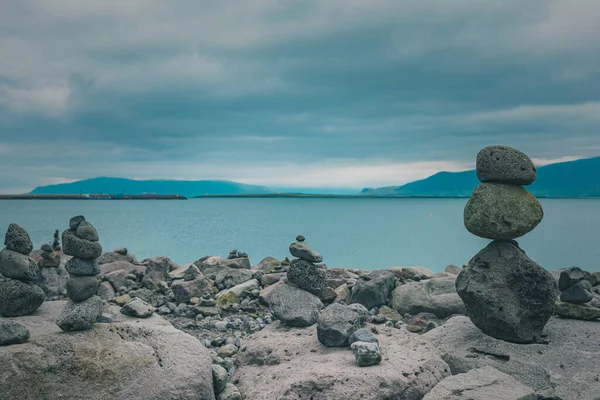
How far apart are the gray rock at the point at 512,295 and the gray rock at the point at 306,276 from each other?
4325 mm

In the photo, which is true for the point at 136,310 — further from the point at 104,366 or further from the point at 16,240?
the point at 104,366

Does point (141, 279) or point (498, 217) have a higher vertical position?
point (498, 217)

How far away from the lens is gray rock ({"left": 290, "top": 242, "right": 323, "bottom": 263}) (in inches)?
554

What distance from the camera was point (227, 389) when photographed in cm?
1041

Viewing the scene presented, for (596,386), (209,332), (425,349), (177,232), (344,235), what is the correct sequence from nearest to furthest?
1. (596,386)
2. (425,349)
3. (209,332)
4. (344,235)
5. (177,232)

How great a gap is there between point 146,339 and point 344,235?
205ft

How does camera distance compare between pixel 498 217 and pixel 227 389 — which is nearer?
pixel 227 389

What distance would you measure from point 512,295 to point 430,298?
4797 mm

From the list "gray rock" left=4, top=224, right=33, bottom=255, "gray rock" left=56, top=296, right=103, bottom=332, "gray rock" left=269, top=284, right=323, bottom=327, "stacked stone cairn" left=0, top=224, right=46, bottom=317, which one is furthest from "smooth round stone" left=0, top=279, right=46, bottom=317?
"gray rock" left=269, top=284, right=323, bottom=327

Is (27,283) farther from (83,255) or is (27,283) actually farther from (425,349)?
(425,349)

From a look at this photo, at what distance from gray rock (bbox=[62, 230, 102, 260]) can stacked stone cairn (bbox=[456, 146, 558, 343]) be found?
8.52 m

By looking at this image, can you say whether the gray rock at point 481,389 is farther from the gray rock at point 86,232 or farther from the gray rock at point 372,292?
the gray rock at point 86,232

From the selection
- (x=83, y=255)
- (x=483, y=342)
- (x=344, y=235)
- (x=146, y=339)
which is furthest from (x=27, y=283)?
(x=344, y=235)

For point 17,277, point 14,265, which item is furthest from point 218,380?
point 14,265
